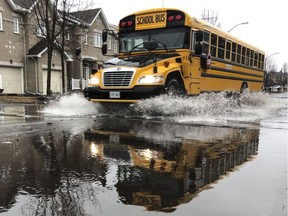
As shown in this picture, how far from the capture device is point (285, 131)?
661 centimetres

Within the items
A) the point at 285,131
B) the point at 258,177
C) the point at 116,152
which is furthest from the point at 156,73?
the point at 258,177

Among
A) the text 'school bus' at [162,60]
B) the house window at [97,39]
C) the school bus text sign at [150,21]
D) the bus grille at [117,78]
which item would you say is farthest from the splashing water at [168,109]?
the house window at [97,39]

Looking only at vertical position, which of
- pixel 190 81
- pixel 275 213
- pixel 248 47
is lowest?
pixel 275 213

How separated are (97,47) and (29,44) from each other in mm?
8631

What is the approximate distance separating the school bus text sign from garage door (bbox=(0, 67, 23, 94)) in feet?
54.5

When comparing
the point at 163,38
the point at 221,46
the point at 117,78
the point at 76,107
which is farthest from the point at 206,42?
the point at 76,107

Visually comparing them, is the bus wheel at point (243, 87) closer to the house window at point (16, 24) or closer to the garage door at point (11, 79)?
the garage door at point (11, 79)

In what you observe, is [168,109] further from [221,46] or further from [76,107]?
[221,46]

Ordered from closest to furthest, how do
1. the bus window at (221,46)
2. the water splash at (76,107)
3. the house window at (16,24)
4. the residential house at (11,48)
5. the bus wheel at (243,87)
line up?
1. the water splash at (76,107)
2. the bus window at (221,46)
3. the bus wheel at (243,87)
4. the residential house at (11,48)
5. the house window at (16,24)

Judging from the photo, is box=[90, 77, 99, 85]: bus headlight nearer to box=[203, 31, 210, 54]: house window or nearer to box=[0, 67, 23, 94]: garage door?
box=[203, 31, 210, 54]: house window

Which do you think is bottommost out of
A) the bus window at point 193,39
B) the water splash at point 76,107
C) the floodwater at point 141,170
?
the floodwater at point 141,170

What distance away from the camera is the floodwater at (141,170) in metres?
2.48

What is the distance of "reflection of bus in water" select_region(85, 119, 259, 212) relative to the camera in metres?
2.77

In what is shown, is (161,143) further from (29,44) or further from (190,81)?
(29,44)
